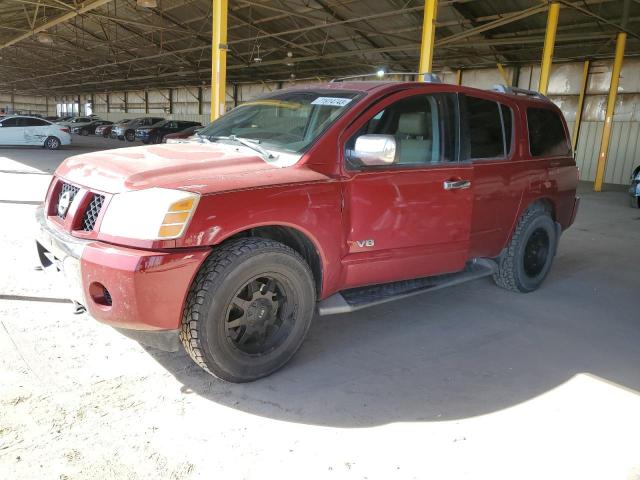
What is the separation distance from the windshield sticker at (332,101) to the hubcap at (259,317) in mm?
1295

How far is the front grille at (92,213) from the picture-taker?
9.05 ft

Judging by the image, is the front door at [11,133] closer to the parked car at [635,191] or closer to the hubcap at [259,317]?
the hubcap at [259,317]

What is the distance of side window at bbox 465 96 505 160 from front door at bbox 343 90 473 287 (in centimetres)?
20

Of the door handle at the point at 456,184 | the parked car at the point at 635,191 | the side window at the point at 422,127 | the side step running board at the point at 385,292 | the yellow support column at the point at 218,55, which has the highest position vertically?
the yellow support column at the point at 218,55

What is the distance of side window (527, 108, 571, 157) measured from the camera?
4609 millimetres

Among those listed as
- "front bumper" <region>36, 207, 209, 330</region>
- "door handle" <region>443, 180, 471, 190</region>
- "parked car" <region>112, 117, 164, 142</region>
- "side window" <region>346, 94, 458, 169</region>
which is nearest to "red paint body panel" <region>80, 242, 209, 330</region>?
"front bumper" <region>36, 207, 209, 330</region>

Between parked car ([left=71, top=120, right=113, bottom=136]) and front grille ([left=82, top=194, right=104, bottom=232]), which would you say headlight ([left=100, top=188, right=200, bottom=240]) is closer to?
front grille ([left=82, top=194, right=104, bottom=232])

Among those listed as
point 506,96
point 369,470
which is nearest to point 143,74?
point 506,96

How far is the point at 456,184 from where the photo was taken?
3682 mm

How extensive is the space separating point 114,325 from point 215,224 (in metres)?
0.75

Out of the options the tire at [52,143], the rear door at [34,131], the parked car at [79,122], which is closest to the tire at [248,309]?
the rear door at [34,131]

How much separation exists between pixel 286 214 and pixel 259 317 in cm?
63

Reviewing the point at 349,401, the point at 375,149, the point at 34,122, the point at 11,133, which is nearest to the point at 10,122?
the point at 11,133

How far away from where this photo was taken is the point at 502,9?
45.0 feet
